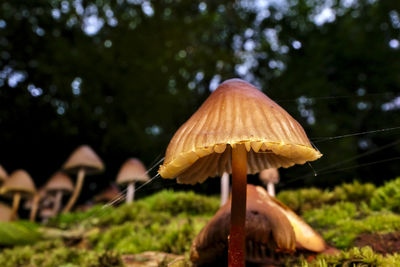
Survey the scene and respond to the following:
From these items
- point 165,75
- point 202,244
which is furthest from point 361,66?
point 202,244

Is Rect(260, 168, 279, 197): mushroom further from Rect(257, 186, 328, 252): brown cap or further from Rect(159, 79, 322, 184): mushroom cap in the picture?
Rect(159, 79, 322, 184): mushroom cap

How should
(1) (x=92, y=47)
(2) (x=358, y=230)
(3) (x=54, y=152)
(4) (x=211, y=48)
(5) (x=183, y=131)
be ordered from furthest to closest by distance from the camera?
(4) (x=211, y=48), (3) (x=54, y=152), (1) (x=92, y=47), (2) (x=358, y=230), (5) (x=183, y=131)

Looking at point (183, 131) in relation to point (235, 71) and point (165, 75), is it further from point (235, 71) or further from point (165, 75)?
point (235, 71)

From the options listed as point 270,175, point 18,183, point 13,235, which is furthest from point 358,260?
point 18,183

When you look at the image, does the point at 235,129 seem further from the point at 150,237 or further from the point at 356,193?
the point at 356,193

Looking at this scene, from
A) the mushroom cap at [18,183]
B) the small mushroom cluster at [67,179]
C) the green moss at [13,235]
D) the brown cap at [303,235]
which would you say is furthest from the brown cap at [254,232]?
the mushroom cap at [18,183]

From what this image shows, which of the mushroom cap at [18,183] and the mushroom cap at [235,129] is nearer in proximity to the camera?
the mushroom cap at [235,129]

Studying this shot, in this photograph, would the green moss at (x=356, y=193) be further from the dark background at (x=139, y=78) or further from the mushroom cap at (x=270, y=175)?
the dark background at (x=139, y=78)

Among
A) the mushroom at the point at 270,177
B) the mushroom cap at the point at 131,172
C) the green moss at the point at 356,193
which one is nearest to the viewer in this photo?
the green moss at the point at 356,193
